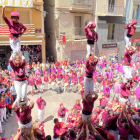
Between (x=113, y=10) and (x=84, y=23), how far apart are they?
4.03 meters

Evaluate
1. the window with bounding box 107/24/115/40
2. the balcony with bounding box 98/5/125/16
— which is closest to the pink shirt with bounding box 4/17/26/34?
the balcony with bounding box 98/5/125/16

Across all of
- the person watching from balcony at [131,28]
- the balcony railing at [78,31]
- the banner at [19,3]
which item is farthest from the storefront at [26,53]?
the person watching from balcony at [131,28]

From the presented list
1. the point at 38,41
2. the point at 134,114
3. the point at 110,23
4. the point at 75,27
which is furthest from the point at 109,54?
the point at 134,114

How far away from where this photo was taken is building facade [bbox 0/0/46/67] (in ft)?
43.7

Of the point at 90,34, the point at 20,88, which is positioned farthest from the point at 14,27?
the point at 90,34

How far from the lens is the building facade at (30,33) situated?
524 inches

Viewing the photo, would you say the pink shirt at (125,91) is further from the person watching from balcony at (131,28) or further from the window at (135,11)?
the window at (135,11)

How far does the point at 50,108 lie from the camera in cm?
870

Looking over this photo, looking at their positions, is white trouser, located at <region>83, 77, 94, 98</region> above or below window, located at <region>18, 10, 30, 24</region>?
below

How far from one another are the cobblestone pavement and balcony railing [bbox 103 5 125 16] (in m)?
11.3

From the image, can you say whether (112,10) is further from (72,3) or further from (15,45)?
(15,45)

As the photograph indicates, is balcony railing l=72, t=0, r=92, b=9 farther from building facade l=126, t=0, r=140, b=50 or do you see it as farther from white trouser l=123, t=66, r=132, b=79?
white trouser l=123, t=66, r=132, b=79

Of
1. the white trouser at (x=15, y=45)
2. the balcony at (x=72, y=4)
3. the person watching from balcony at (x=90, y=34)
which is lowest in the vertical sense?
the white trouser at (x=15, y=45)

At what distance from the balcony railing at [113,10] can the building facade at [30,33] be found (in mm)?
7440
